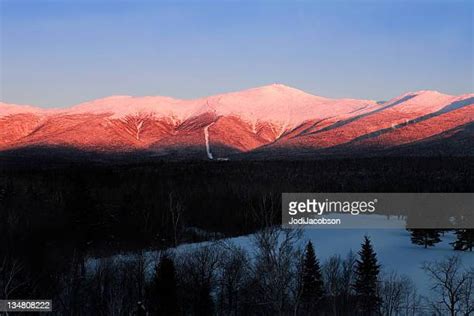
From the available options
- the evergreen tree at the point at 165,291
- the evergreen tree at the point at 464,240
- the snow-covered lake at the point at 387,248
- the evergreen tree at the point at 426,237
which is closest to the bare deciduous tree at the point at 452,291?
the snow-covered lake at the point at 387,248

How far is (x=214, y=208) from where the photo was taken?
56031 millimetres

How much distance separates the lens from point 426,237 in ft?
150

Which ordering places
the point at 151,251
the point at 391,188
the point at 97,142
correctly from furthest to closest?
the point at 97,142, the point at 391,188, the point at 151,251

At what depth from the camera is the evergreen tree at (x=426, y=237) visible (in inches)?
1794

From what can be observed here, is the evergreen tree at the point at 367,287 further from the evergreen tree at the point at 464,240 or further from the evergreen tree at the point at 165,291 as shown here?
the evergreen tree at the point at 464,240

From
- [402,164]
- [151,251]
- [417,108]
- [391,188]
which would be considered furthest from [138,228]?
[417,108]

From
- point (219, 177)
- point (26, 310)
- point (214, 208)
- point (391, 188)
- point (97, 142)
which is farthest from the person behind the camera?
point (97, 142)

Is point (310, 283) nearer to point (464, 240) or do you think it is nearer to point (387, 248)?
point (387, 248)

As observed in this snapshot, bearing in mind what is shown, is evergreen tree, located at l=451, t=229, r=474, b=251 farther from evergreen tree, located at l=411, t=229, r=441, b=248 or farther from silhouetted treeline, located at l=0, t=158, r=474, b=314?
silhouetted treeline, located at l=0, t=158, r=474, b=314

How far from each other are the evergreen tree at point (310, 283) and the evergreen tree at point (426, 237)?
1645 centimetres

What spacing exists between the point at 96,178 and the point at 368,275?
45.6 metres

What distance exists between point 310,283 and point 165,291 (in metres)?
8.17

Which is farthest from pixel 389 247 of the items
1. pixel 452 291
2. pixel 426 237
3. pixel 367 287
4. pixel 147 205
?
pixel 147 205

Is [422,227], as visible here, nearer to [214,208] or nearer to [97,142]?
[214,208]
